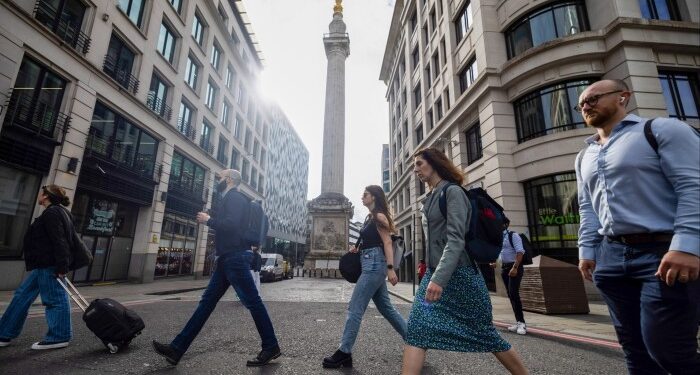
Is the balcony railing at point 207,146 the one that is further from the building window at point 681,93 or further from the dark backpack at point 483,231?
the building window at point 681,93

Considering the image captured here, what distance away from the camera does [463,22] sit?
17.1m

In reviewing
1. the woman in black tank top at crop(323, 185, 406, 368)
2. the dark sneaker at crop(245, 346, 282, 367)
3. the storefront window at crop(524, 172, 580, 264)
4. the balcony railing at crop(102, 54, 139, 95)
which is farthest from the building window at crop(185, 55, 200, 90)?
the dark sneaker at crop(245, 346, 282, 367)

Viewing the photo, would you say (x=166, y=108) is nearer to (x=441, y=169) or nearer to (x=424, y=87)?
(x=424, y=87)

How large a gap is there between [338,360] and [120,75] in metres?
16.3

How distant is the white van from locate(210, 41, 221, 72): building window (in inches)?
588

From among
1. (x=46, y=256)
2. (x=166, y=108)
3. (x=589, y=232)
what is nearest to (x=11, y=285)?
(x=46, y=256)

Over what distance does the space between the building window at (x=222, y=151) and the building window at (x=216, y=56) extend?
213 inches

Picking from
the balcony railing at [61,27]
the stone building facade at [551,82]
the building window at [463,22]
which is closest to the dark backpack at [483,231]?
the stone building facade at [551,82]

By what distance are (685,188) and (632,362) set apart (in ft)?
3.27

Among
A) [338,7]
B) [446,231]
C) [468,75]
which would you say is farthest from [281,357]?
[338,7]

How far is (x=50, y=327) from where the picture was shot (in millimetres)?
3729

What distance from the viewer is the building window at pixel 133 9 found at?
14566 millimetres

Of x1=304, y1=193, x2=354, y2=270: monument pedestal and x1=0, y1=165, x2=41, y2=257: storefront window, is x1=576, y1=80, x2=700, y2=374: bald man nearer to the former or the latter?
x1=0, y1=165, x2=41, y2=257: storefront window

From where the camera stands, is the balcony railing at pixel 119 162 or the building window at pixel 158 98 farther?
the building window at pixel 158 98
